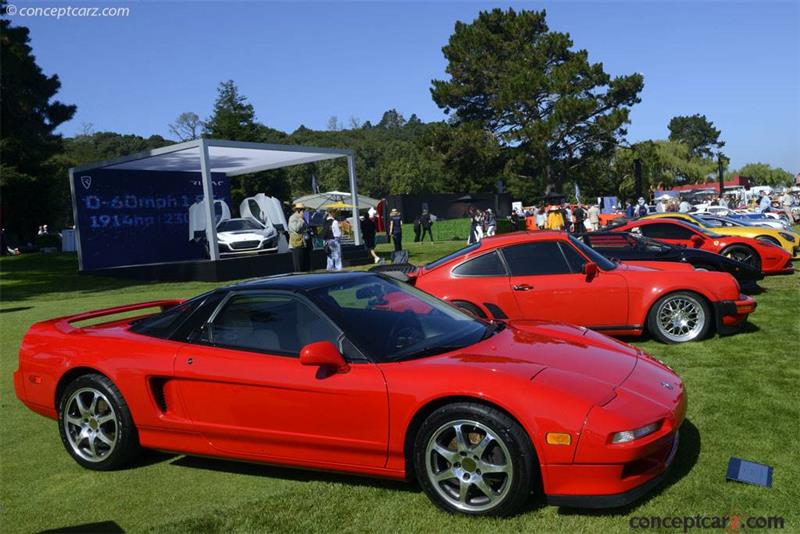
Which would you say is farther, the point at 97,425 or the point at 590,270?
the point at 590,270

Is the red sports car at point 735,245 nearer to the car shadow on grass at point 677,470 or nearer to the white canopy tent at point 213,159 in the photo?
the car shadow on grass at point 677,470

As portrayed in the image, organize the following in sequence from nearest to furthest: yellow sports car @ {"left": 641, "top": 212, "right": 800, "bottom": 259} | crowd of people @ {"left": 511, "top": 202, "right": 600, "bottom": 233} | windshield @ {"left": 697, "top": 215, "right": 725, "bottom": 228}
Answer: yellow sports car @ {"left": 641, "top": 212, "right": 800, "bottom": 259} → windshield @ {"left": 697, "top": 215, "right": 725, "bottom": 228} → crowd of people @ {"left": 511, "top": 202, "right": 600, "bottom": 233}

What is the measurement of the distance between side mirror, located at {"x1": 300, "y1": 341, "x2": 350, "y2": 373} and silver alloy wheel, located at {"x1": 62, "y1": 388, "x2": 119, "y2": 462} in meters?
1.61

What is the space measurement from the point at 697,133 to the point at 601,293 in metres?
185

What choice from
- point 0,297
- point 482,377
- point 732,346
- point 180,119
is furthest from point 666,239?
point 180,119

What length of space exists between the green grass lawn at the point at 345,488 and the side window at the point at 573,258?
1514 millimetres

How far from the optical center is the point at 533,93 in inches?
2005

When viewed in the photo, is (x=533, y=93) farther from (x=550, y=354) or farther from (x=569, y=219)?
(x=550, y=354)

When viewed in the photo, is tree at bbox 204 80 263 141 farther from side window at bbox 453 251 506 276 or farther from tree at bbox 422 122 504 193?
side window at bbox 453 251 506 276

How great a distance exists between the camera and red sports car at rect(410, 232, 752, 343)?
718 cm

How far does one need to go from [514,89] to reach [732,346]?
151 ft

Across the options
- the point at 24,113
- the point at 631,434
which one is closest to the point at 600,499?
the point at 631,434

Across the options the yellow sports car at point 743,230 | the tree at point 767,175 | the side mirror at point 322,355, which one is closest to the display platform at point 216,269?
the yellow sports car at point 743,230

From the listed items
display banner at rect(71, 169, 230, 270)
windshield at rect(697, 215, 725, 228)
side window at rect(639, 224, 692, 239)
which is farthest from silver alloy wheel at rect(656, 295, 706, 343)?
display banner at rect(71, 169, 230, 270)
